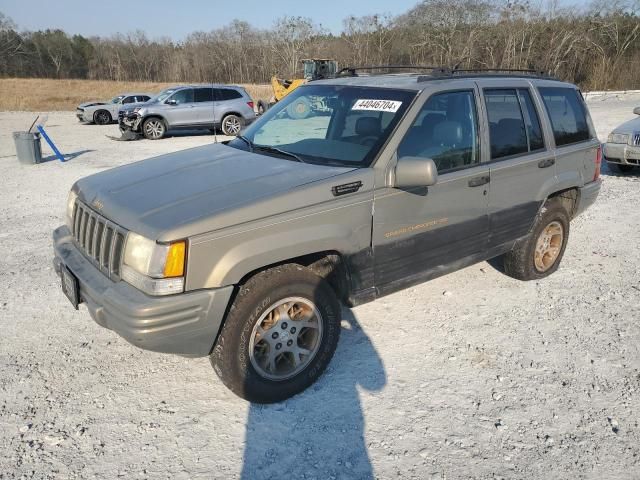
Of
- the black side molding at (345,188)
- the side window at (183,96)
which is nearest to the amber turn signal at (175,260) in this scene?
the black side molding at (345,188)

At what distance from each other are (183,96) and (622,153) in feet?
45.7

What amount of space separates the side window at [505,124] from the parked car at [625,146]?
19.7 ft

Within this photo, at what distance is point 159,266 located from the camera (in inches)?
102

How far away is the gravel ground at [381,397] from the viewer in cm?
266

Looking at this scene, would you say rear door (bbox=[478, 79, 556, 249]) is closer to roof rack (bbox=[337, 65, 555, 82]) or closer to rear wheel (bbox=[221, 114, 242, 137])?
roof rack (bbox=[337, 65, 555, 82])

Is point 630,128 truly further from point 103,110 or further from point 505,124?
point 103,110

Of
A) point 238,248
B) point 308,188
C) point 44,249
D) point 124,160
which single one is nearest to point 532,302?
point 308,188

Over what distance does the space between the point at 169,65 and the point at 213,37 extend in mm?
7983

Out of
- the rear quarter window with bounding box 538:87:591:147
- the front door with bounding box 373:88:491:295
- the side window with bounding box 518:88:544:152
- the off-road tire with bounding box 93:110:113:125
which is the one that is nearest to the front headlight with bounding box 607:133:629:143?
the rear quarter window with bounding box 538:87:591:147

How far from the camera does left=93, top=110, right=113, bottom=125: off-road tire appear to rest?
2295 centimetres

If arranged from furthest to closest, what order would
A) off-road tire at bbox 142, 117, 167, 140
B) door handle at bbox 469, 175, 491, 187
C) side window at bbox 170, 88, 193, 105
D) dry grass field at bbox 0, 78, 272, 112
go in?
dry grass field at bbox 0, 78, 272, 112, side window at bbox 170, 88, 193, 105, off-road tire at bbox 142, 117, 167, 140, door handle at bbox 469, 175, 491, 187

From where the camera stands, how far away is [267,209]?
9.25ft

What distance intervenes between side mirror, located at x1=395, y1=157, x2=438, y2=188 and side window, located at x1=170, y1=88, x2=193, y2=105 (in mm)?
15808

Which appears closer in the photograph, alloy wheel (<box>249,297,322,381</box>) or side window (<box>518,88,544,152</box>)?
alloy wheel (<box>249,297,322,381</box>)
